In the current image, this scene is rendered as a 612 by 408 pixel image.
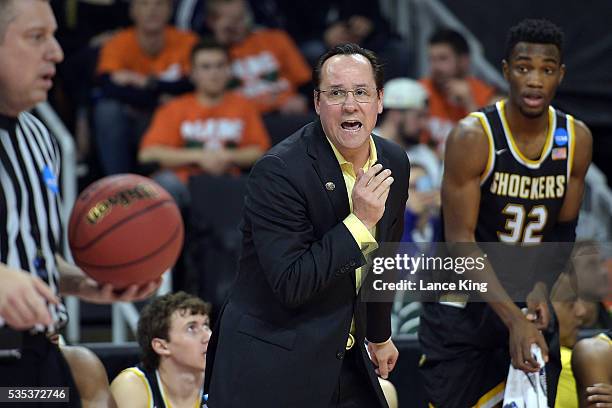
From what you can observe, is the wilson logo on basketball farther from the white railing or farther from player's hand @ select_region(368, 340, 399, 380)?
the white railing

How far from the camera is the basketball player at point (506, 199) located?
14.8ft

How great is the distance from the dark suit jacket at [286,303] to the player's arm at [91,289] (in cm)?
38

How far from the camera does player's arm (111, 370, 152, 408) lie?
481 centimetres

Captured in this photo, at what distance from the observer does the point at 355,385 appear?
3.71 meters

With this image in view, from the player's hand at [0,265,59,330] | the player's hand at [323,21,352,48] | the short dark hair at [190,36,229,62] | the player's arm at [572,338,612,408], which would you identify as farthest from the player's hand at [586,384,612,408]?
the player's hand at [323,21,352,48]

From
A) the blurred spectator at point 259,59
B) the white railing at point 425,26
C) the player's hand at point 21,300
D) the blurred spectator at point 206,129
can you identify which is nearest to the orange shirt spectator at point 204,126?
the blurred spectator at point 206,129

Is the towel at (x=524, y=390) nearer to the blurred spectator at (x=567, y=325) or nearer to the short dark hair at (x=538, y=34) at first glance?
the blurred spectator at (x=567, y=325)

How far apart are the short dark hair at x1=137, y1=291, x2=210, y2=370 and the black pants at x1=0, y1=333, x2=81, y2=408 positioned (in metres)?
1.57

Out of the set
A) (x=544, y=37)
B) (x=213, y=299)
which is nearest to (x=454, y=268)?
(x=544, y=37)

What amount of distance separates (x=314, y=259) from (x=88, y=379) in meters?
0.90

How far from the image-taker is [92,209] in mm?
3965

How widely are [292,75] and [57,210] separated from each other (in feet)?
16.4

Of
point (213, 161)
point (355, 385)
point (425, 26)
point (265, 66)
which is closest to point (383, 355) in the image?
point (355, 385)

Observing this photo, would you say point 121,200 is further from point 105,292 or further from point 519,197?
point 519,197
